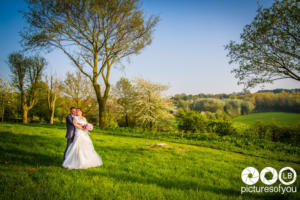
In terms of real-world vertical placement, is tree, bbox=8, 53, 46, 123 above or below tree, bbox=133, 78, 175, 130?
above

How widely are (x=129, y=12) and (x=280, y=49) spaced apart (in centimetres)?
1484

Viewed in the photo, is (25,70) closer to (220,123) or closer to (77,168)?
(77,168)

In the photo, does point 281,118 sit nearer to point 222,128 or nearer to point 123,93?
point 222,128

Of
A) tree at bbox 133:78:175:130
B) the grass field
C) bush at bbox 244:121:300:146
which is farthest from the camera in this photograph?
tree at bbox 133:78:175:130

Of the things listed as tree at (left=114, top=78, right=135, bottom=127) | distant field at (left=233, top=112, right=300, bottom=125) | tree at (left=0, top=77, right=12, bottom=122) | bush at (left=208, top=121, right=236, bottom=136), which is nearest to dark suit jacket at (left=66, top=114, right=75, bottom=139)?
bush at (left=208, top=121, right=236, bottom=136)

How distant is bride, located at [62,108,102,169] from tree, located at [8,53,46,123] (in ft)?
101

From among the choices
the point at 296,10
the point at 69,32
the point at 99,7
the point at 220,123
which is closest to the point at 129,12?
the point at 99,7

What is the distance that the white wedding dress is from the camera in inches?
190

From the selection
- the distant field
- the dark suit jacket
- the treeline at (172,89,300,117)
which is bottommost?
the distant field

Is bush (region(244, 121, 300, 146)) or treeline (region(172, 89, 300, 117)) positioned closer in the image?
bush (region(244, 121, 300, 146))

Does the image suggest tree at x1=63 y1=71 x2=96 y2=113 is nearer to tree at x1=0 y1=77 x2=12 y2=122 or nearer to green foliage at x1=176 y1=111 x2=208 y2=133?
tree at x1=0 y1=77 x2=12 y2=122

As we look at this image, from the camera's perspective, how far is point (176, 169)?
507 centimetres

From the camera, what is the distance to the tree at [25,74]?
2740 cm

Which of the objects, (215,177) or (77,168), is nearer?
(215,177)
